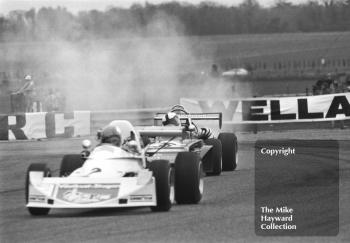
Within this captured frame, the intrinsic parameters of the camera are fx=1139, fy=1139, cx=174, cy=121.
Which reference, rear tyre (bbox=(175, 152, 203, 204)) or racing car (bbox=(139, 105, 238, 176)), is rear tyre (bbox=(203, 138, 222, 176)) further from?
rear tyre (bbox=(175, 152, 203, 204))

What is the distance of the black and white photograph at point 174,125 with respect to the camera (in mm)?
12297

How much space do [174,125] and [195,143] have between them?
47.2 inches

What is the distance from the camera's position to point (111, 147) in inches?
545

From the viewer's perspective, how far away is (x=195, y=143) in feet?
56.6

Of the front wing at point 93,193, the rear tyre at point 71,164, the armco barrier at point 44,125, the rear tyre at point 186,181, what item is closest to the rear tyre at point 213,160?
the rear tyre at point 71,164

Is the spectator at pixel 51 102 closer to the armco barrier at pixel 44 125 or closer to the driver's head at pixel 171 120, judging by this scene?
the armco barrier at pixel 44 125

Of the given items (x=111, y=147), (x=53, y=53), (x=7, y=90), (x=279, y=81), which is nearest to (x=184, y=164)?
(x=111, y=147)

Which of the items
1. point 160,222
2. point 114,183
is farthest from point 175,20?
point 160,222

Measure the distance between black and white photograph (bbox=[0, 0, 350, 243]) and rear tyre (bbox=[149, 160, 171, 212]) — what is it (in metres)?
0.02

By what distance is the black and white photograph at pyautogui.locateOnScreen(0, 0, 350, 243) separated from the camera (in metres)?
12.3

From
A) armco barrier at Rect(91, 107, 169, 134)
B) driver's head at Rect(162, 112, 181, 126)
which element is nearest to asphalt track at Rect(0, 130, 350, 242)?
driver's head at Rect(162, 112, 181, 126)

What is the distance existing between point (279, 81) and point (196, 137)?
35.1m

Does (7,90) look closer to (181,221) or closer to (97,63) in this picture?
(97,63)

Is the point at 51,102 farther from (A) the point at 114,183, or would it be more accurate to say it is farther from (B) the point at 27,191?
(A) the point at 114,183
